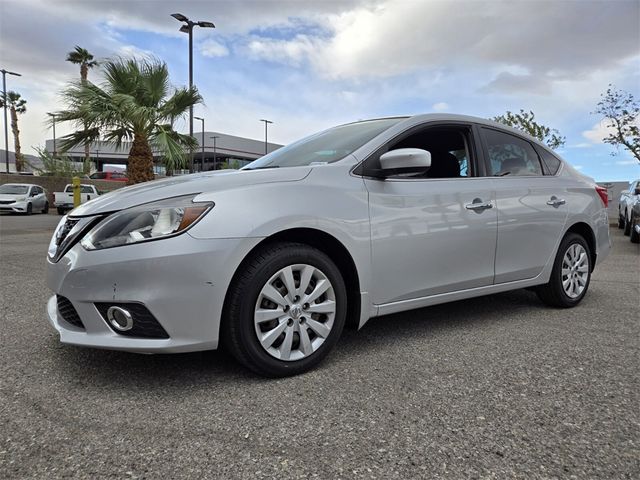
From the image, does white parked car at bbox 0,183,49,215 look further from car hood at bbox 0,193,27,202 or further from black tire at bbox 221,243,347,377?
black tire at bbox 221,243,347,377

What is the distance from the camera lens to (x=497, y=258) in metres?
3.68

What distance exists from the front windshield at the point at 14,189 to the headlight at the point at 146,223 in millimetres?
21261

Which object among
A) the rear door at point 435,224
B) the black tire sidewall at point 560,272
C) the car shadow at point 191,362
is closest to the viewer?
the car shadow at point 191,362

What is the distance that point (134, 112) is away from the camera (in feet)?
43.4

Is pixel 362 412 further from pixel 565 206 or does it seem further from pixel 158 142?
pixel 158 142

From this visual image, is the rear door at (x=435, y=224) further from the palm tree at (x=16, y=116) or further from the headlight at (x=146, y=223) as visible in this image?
the palm tree at (x=16, y=116)

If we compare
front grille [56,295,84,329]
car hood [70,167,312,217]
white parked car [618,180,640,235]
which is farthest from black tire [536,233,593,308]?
white parked car [618,180,640,235]

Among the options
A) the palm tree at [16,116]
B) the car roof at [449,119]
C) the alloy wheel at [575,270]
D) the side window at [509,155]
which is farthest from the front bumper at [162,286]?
the palm tree at [16,116]

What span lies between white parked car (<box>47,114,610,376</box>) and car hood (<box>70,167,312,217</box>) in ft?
0.04

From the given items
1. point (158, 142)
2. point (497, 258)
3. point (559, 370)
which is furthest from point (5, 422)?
point (158, 142)

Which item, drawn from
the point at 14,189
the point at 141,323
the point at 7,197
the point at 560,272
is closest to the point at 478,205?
the point at 560,272

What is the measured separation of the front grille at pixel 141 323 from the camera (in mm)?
2395

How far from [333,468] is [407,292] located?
58.9 inches

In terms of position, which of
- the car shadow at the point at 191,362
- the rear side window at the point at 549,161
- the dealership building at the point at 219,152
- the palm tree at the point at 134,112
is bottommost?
the car shadow at the point at 191,362
